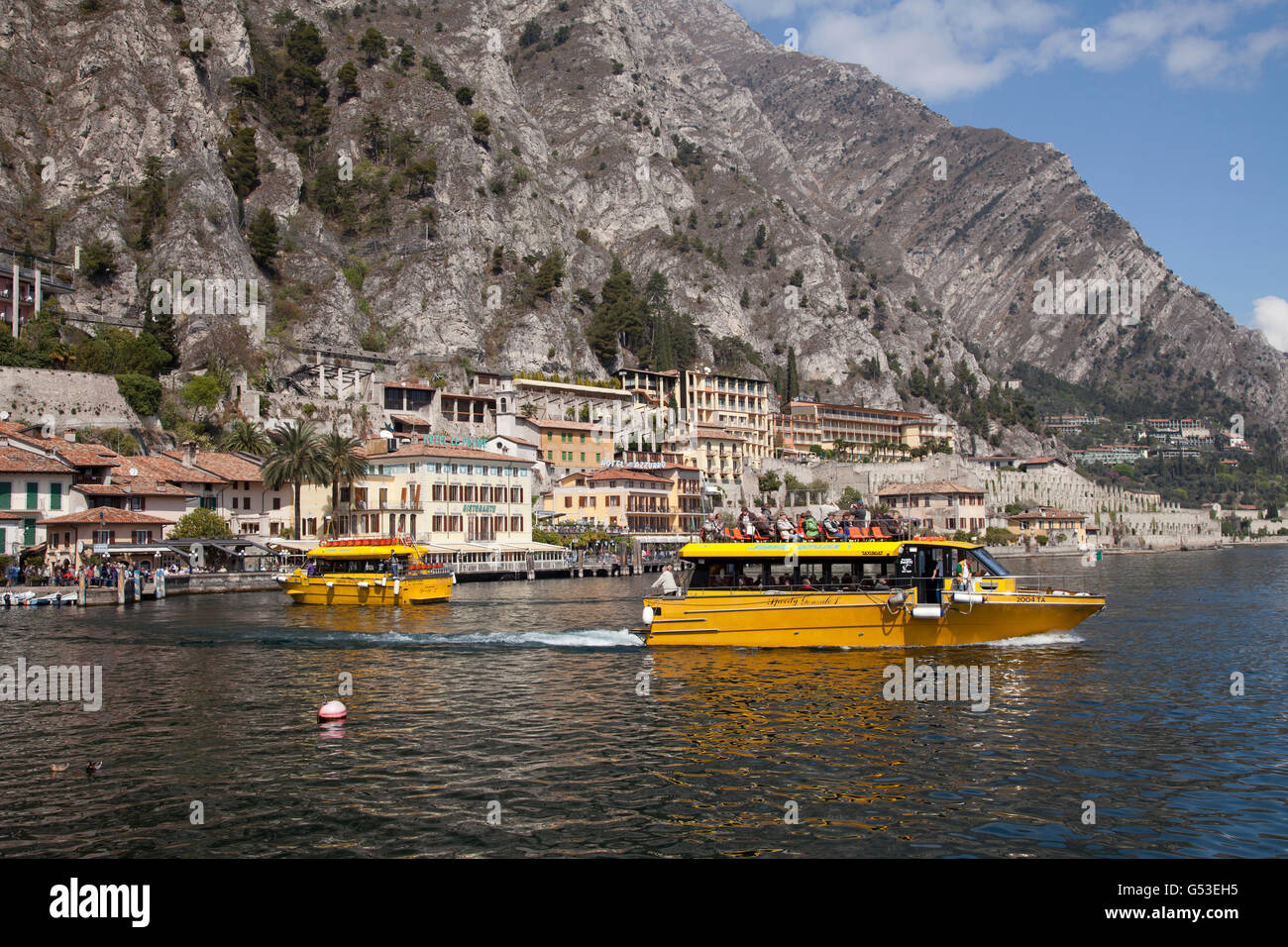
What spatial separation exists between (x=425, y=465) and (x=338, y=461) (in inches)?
283

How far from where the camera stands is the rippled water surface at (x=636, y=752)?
591 inches

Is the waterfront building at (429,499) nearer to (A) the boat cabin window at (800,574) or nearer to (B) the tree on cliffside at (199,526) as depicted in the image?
(B) the tree on cliffside at (199,526)

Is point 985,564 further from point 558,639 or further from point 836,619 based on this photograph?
point 558,639

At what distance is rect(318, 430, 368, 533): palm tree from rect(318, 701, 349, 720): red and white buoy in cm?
5653

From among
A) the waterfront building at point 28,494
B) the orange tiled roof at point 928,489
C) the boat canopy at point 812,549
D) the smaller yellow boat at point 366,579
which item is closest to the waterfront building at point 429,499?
the waterfront building at point 28,494

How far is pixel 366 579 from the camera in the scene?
2147 inches

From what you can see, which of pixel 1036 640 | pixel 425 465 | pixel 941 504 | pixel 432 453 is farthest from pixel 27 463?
pixel 941 504

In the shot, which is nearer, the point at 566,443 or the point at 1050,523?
the point at 566,443

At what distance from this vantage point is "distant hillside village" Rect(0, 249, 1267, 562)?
69125mm

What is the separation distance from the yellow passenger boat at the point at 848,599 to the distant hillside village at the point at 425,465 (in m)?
45.4

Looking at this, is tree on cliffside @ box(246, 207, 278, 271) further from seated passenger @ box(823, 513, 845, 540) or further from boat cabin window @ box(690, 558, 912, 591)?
seated passenger @ box(823, 513, 845, 540)
